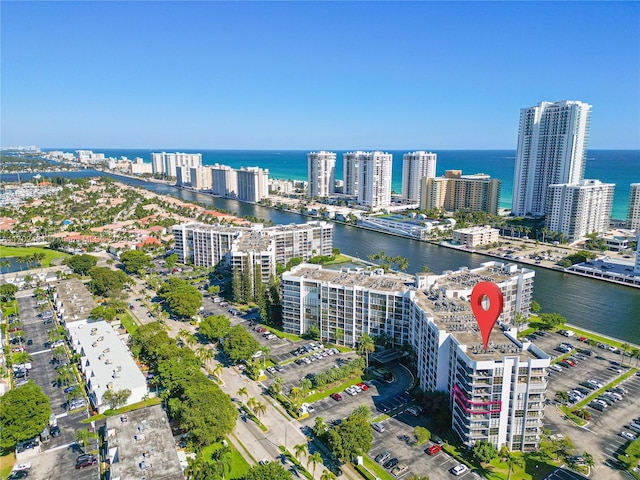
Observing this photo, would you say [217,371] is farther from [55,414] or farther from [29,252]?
[29,252]

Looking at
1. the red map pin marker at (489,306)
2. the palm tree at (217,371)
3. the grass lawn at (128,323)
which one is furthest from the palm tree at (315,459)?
the grass lawn at (128,323)

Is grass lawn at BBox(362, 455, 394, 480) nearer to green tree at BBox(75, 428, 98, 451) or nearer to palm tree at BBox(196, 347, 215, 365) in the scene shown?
palm tree at BBox(196, 347, 215, 365)

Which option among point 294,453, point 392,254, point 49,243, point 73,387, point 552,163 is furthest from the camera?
point 552,163

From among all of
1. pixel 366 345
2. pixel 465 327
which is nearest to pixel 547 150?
pixel 366 345

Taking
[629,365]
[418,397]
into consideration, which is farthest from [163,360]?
[629,365]

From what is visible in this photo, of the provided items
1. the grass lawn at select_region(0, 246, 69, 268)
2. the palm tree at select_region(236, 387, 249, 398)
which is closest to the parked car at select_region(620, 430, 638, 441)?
the palm tree at select_region(236, 387, 249, 398)

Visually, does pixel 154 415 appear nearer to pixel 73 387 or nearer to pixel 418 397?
pixel 73 387
